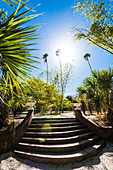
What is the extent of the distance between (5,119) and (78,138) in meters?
3.40

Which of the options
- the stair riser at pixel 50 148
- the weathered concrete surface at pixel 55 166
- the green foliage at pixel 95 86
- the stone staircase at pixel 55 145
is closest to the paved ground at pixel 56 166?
the weathered concrete surface at pixel 55 166

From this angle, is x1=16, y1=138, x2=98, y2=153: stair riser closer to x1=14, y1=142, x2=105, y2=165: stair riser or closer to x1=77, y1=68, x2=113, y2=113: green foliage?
x1=14, y1=142, x2=105, y2=165: stair riser

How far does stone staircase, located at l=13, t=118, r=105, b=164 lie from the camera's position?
7.92ft

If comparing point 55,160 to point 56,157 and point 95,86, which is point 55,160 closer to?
point 56,157

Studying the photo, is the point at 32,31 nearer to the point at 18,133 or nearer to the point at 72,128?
the point at 18,133

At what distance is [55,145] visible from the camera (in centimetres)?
285

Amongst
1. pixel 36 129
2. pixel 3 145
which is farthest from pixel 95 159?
pixel 3 145

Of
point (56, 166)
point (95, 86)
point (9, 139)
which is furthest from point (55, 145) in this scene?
point (95, 86)

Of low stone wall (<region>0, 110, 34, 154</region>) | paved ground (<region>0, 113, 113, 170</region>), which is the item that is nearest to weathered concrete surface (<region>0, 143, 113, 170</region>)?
paved ground (<region>0, 113, 113, 170</region>)

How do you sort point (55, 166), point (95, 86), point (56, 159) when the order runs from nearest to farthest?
1. point (55, 166)
2. point (56, 159)
3. point (95, 86)

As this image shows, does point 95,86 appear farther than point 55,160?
Yes

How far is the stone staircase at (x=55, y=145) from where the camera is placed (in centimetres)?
241

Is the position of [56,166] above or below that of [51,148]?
below

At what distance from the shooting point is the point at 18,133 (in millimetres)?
3182
